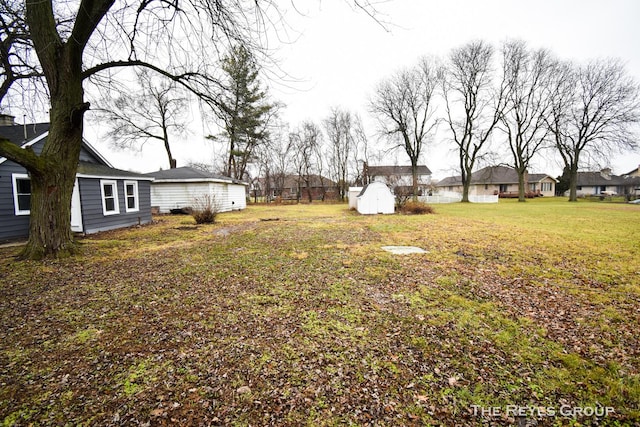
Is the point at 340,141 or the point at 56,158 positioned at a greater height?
the point at 340,141

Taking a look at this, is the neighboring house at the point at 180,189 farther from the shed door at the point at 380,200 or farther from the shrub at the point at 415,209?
the shrub at the point at 415,209

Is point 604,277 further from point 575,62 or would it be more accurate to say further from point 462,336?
point 575,62

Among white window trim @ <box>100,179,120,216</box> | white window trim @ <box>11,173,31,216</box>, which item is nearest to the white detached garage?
white window trim @ <box>100,179,120,216</box>

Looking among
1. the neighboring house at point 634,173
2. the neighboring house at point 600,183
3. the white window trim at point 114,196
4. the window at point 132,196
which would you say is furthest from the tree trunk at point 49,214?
the neighboring house at point 634,173

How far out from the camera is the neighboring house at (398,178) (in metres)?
20.7

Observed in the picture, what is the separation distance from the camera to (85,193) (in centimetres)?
1034

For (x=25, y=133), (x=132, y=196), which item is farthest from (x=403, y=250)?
(x=25, y=133)

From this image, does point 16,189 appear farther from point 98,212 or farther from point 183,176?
point 183,176

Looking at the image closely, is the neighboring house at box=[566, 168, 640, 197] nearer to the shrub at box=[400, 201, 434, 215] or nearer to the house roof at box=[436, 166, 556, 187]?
the house roof at box=[436, 166, 556, 187]

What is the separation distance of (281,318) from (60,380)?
2.24 meters

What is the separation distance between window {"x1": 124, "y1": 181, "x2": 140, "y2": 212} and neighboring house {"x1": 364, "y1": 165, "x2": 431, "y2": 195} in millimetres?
15251

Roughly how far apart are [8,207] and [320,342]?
11927 millimetres

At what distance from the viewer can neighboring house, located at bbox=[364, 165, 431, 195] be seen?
2065 centimetres

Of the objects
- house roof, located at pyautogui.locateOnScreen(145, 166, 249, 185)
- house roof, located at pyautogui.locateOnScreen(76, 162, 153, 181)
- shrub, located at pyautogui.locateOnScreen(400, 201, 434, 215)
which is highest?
house roof, located at pyautogui.locateOnScreen(145, 166, 249, 185)
